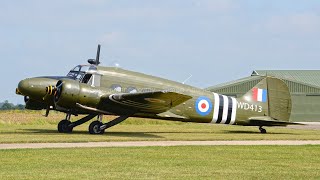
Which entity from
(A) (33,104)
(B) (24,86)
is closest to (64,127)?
(A) (33,104)

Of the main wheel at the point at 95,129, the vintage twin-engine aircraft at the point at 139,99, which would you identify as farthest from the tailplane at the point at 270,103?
the main wheel at the point at 95,129

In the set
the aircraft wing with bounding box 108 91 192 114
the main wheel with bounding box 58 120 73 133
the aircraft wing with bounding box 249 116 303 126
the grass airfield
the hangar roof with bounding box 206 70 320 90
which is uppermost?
the hangar roof with bounding box 206 70 320 90

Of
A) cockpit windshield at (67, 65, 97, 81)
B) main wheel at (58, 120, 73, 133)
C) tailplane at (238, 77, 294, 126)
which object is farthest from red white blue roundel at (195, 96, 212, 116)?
main wheel at (58, 120, 73, 133)

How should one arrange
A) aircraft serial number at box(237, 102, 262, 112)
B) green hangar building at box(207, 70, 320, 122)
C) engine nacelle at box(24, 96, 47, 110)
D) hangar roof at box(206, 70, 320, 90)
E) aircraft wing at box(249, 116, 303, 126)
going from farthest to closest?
1. hangar roof at box(206, 70, 320, 90)
2. green hangar building at box(207, 70, 320, 122)
3. aircraft wing at box(249, 116, 303, 126)
4. aircraft serial number at box(237, 102, 262, 112)
5. engine nacelle at box(24, 96, 47, 110)

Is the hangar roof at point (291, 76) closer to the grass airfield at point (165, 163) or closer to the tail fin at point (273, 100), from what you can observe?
the tail fin at point (273, 100)

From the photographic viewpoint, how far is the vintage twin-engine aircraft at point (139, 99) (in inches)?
1043

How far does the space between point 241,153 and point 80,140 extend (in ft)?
22.7

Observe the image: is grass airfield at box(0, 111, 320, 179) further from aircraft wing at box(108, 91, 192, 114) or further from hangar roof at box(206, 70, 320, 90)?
hangar roof at box(206, 70, 320, 90)

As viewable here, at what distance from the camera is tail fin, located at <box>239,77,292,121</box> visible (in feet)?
105

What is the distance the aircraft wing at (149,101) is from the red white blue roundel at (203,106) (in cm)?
210

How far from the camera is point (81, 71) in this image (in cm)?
2744

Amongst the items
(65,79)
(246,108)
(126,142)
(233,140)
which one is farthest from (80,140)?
(246,108)

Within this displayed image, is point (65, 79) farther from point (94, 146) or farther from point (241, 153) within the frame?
point (241, 153)

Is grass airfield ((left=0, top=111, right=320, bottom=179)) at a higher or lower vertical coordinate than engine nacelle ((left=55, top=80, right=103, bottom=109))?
lower
